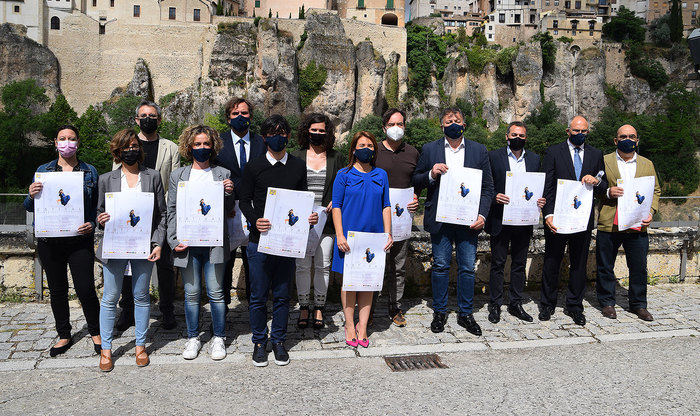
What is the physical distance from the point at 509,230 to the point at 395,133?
1.76 metres

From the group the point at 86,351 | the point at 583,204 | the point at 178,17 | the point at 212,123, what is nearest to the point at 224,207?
the point at 86,351

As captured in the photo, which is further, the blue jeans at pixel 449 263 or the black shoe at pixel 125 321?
the blue jeans at pixel 449 263

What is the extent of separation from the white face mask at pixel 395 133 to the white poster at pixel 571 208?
75.7 inches

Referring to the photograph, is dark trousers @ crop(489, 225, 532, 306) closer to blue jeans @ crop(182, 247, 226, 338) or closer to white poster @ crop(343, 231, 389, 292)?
white poster @ crop(343, 231, 389, 292)

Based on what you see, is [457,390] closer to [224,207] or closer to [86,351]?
[224,207]

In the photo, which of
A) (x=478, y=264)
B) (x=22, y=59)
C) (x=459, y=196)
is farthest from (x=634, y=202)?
(x=22, y=59)

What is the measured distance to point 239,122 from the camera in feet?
18.5

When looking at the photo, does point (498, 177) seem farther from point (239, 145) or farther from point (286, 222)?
point (239, 145)

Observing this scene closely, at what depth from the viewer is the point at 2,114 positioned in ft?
148

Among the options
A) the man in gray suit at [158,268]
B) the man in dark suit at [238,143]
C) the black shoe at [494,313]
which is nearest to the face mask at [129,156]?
the man in gray suit at [158,268]

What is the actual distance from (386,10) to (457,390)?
6402 cm

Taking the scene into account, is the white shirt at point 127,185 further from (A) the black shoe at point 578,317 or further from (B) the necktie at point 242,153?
(A) the black shoe at point 578,317

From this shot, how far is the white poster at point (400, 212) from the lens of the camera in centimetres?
589

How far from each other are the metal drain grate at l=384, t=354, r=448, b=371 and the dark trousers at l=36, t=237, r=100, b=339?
2.81 metres
